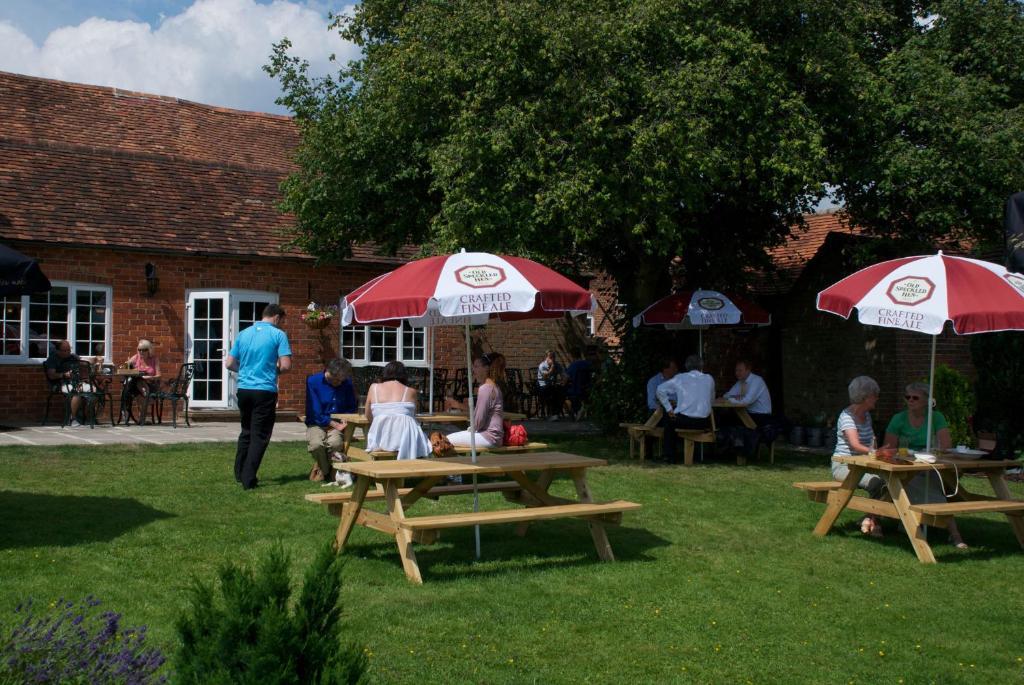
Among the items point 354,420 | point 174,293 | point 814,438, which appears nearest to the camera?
point 354,420

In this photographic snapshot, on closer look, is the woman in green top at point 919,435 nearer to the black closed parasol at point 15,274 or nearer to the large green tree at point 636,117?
the large green tree at point 636,117

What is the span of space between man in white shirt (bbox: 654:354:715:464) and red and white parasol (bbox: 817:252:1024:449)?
16.6 feet

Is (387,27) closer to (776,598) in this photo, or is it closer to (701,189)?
(701,189)

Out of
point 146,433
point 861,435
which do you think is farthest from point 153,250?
point 861,435

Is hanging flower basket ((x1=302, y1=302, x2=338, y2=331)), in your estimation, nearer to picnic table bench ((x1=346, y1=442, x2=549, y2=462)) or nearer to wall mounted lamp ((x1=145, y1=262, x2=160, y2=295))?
wall mounted lamp ((x1=145, y1=262, x2=160, y2=295))

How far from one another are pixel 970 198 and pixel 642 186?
4.77 meters

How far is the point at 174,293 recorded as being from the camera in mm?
19359

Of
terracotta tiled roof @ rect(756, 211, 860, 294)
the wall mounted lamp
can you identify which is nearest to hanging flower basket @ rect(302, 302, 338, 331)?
the wall mounted lamp

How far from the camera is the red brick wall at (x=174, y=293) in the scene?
18.0 m

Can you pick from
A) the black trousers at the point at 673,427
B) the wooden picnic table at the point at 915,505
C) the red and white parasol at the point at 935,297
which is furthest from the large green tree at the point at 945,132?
the wooden picnic table at the point at 915,505

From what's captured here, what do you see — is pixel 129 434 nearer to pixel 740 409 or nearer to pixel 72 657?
pixel 740 409

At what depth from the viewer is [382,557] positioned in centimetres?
747

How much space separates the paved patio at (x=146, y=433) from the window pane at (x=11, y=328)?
1.68m

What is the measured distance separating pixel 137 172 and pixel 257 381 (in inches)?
471
